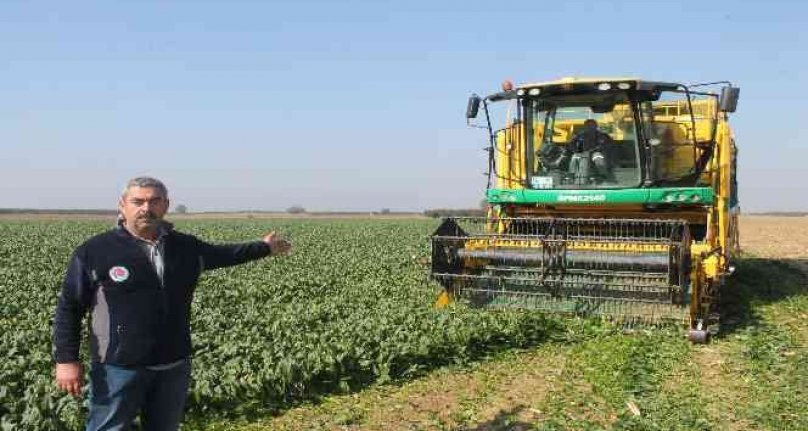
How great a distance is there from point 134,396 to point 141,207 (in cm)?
98

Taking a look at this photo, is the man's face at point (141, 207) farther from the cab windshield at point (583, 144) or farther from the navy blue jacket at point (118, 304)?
the cab windshield at point (583, 144)

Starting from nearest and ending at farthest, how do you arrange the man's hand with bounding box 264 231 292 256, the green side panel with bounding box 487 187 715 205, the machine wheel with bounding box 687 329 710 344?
the man's hand with bounding box 264 231 292 256
the machine wheel with bounding box 687 329 710 344
the green side panel with bounding box 487 187 715 205

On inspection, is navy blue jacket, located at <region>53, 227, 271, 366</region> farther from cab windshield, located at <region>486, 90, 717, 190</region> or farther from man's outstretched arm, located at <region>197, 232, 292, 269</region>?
cab windshield, located at <region>486, 90, 717, 190</region>

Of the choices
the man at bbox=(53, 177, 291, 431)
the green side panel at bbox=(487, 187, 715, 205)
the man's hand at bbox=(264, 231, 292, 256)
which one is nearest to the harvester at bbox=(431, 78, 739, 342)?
the green side panel at bbox=(487, 187, 715, 205)

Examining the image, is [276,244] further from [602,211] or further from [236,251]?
[602,211]

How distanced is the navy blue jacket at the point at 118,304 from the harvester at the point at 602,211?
6.13m

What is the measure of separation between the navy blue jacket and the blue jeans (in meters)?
0.08

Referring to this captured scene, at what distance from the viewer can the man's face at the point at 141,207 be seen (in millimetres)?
3654

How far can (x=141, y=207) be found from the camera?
3.65 metres

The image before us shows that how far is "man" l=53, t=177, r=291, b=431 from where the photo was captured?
3623mm

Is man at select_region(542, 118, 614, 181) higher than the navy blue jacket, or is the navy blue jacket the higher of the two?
man at select_region(542, 118, 614, 181)

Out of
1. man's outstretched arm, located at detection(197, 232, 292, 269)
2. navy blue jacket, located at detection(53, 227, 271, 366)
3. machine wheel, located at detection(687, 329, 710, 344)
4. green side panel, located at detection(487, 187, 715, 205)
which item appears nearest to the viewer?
navy blue jacket, located at detection(53, 227, 271, 366)

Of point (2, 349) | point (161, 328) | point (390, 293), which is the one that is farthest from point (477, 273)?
point (161, 328)

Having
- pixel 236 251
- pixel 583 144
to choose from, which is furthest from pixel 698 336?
pixel 236 251
